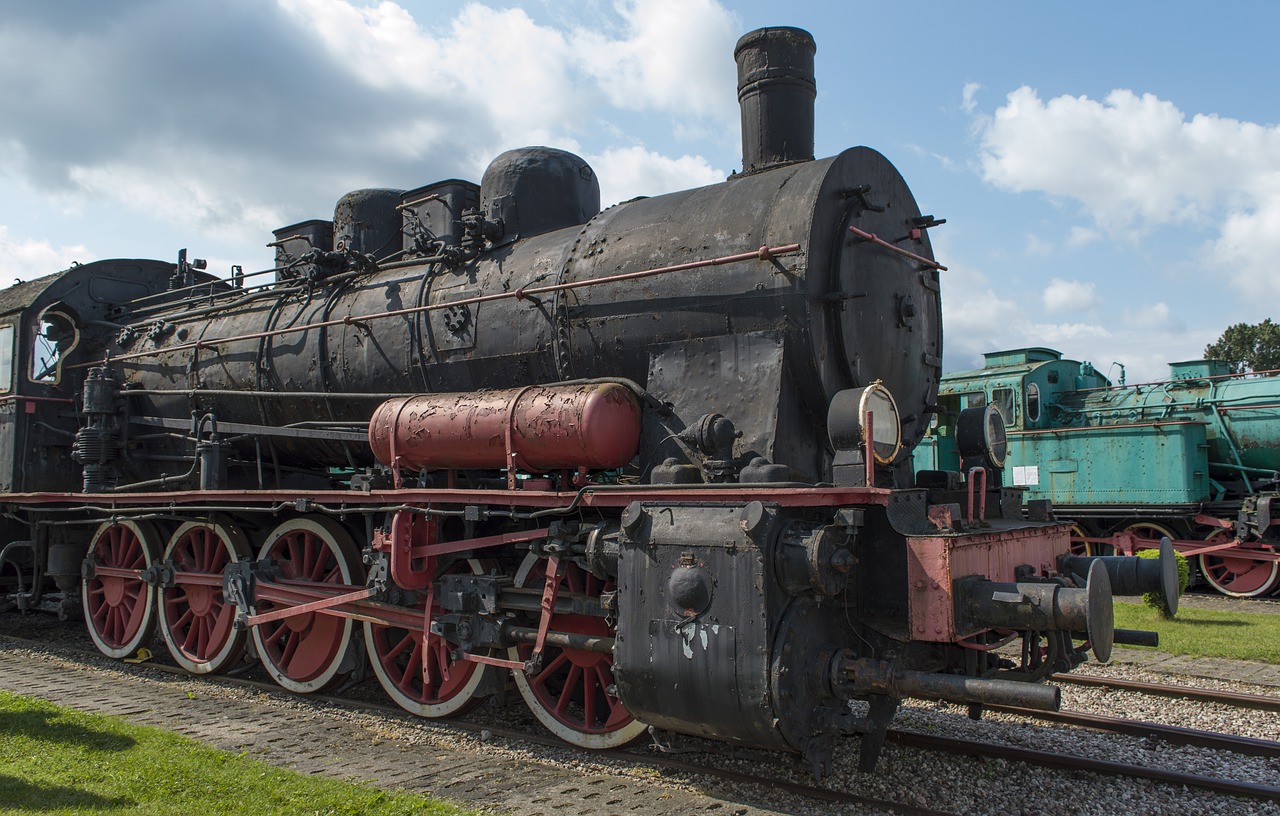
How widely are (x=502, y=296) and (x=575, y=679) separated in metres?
2.54

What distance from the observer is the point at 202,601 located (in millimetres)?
8117

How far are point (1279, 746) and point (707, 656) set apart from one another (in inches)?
148

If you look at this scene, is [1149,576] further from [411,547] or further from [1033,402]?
[1033,402]

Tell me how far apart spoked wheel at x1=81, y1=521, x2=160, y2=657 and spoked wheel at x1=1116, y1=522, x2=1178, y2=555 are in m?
13.9

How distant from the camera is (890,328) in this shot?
6004mm

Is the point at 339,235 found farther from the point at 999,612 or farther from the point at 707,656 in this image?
the point at 999,612

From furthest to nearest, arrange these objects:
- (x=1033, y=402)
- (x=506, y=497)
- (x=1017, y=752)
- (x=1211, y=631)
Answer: (x=1033, y=402)
(x=1211, y=631)
(x=506, y=497)
(x=1017, y=752)

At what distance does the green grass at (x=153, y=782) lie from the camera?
4.57 metres

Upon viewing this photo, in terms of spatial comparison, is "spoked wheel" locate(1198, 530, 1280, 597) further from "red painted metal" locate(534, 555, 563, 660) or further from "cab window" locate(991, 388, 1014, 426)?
"red painted metal" locate(534, 555, 563, 660)

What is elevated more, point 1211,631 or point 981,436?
point 981,436

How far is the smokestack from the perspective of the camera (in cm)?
628

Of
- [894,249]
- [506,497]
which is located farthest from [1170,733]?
[506,497]

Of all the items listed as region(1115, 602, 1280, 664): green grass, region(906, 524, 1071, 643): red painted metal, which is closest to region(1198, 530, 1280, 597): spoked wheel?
region(1115, 602, 1280, 664): green grass

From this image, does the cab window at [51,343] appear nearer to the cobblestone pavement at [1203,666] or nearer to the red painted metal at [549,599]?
the red painted metal at [549,599]
